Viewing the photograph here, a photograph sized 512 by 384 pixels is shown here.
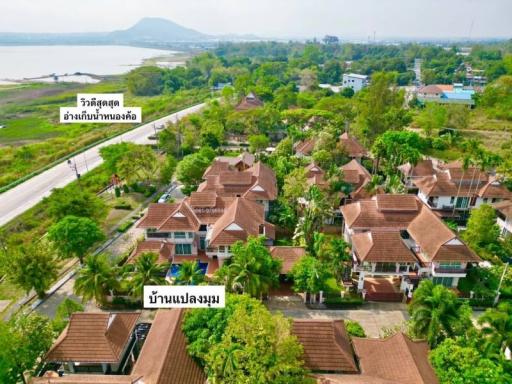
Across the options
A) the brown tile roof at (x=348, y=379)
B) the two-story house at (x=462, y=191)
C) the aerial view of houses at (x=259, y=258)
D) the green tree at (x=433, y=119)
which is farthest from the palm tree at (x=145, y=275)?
the green tree at (x=433, y=119)

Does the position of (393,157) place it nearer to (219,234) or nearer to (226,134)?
(219,234)

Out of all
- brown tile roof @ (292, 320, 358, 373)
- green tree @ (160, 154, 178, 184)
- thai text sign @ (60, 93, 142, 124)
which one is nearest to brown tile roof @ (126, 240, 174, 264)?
thai text sign @ (60, 93, 142, 124)

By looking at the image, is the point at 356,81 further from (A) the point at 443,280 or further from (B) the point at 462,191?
(A) the point at 443,280

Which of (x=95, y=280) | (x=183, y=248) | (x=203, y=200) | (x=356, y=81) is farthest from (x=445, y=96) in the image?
(x=95, y=280)

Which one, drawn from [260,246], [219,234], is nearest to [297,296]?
[260,246]

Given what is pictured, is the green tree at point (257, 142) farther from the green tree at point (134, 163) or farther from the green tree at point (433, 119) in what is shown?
the green tree at point (433, 119)
